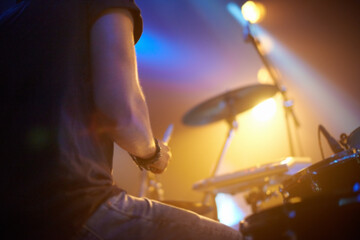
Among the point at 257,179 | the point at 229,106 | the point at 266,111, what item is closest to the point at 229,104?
the point at 229,106

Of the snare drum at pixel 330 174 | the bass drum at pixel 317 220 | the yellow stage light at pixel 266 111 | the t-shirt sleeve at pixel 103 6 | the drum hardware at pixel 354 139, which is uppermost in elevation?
the yellow stage light at pixel 266 111

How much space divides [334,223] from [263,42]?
11.7ft

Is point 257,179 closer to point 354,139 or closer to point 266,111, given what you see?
point 354,139

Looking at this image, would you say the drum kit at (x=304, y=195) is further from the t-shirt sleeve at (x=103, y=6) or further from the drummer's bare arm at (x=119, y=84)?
the t-shirt sleeve at (x=103, y=6)

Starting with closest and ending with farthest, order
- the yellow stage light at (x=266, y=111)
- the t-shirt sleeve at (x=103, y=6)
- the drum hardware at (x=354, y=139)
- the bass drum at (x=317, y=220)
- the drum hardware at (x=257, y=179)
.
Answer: the bass drum at (x=317, y=220)
the t-shirt sleeve at (x=103, y=6)
the drum hardware at (x=354, y=139)
the drum hardware at (x=257, y=179)
the yellow stage light at (x=266, y=111)

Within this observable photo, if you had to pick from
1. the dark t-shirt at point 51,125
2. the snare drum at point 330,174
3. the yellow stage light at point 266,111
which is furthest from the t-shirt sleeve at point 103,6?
the yellow stage light at point 266,111

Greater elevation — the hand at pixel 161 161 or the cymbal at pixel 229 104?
the cymbal at pixel 229 104

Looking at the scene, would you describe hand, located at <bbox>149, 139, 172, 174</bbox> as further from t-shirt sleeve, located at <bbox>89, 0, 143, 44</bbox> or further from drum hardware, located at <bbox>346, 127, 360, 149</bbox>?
drum hardware, located at <bbox>346, 127, 360, 149</bbox>

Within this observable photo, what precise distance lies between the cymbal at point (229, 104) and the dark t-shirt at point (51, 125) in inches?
65.4

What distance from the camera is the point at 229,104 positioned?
2584 millimetres

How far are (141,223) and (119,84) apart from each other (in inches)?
14.6


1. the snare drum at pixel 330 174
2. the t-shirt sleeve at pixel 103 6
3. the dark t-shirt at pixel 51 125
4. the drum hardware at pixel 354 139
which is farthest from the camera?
the drum hardware at pixel 354 139

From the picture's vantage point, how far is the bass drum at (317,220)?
54 centimetres

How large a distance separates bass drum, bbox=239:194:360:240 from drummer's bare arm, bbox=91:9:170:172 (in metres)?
0.41
